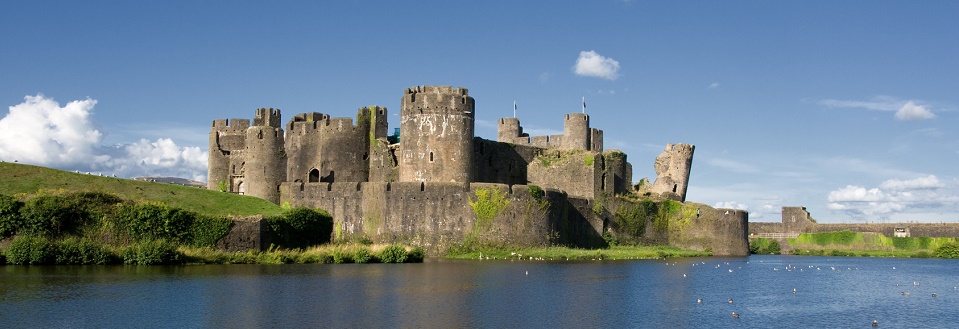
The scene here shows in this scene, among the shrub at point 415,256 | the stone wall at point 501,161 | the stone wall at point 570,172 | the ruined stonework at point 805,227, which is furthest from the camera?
the ruined stonework at point 805,227

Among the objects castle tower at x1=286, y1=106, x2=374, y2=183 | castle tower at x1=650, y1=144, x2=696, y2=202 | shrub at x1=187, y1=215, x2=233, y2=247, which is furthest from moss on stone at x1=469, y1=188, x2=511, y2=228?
castle tower at x1=650, y1=144, x2=696, y2=202

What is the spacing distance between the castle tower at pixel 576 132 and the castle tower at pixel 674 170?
4.95m

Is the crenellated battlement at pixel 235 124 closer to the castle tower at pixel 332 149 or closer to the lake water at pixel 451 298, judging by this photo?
the castle tower at pixel 332 149

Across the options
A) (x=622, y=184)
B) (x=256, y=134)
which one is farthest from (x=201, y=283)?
(x=622, y=184)

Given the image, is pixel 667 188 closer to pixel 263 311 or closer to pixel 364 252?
pixel 364 252

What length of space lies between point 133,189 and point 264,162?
915cm

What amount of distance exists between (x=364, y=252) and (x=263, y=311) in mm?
19941

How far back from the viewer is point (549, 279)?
35062 millimetres

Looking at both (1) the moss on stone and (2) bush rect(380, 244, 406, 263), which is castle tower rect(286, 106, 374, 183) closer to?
(1) the moss on stone

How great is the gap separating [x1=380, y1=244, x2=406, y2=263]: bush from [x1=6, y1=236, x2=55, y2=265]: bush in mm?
13741

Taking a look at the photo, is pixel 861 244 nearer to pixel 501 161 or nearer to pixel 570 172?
pixel 570 172

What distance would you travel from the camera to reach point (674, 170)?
62406mm

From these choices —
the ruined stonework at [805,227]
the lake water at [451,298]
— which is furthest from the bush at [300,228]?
the ruined stonework at [805,227]

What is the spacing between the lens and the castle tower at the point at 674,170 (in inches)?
2441
